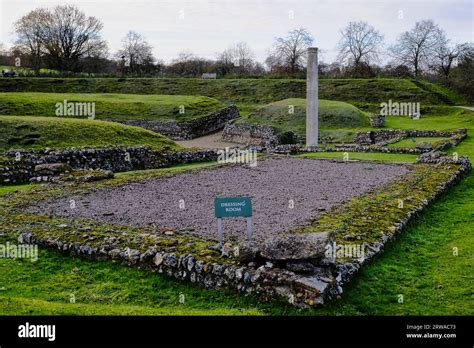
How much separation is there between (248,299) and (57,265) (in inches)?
166

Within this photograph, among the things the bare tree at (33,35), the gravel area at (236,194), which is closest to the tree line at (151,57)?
the bare tree at (33,35)

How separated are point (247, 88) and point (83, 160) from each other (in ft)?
145

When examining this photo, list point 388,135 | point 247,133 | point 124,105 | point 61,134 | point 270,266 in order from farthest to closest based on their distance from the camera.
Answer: point 124,105 < point 247,133 < point 388,135 < point 61,134 < point 270,266

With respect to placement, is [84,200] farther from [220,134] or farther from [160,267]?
[220,134]

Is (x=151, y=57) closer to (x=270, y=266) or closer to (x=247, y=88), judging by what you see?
(x=247, y=88)

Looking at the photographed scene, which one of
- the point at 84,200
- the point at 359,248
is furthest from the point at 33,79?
the point at 359,248

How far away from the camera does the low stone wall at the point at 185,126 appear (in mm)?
40625

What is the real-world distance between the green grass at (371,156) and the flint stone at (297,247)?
1606 cm

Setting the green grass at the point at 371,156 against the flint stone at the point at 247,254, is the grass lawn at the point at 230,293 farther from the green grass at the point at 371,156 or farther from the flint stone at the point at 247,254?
the green grass at the point at 371,156

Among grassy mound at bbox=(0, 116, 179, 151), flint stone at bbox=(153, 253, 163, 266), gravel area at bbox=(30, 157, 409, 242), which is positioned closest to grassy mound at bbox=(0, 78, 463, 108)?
grassy mound at bbox=(0, 116, 179, 151)

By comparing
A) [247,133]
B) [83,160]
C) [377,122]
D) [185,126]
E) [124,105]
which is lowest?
[83,160]

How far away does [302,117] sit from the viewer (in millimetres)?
40750

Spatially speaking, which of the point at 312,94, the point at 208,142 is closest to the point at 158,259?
the point at 312,94
